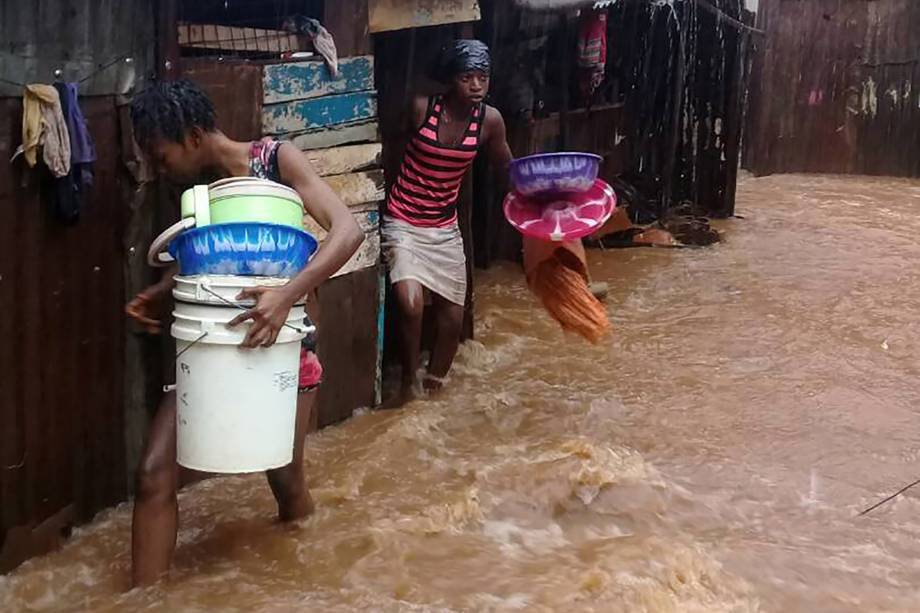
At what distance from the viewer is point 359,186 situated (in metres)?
5.20

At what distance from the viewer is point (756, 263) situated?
987cm

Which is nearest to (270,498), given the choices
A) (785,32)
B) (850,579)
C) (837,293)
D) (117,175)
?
(117,175)

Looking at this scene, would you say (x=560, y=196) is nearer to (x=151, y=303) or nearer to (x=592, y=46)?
(x=151, y=303)

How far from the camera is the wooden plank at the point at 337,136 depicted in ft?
16.1

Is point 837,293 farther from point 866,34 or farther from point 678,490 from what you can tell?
point 866,34

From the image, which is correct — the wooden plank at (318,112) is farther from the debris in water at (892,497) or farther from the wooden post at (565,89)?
the wooden post at (565,89)

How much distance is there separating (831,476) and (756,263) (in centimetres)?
505

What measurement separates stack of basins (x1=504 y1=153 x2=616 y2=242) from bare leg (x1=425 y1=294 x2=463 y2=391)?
2.35 ft

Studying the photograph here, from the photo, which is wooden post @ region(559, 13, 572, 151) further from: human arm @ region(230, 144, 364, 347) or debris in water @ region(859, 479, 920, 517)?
human arm @ region(230, 144, 364, 347)

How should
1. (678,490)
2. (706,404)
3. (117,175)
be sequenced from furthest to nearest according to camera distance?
1. (706,404)
2. (678,490)
3. (117,175)

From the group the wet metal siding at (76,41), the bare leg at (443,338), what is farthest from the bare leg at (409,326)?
the wet metal siding at (76,41)

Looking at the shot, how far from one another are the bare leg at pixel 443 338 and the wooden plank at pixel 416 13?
55.6 inches

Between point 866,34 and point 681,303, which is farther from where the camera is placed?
point 866,34

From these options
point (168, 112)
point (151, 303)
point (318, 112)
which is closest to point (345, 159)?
point (318, 112)
